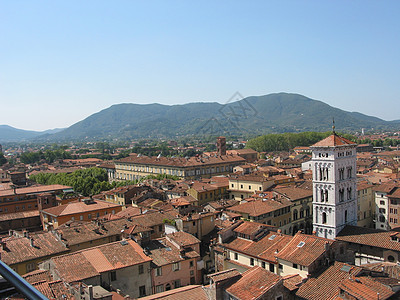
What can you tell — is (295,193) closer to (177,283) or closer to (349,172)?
(349,172)

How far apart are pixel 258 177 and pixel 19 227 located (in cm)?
3270

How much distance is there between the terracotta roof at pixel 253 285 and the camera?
16150 mm

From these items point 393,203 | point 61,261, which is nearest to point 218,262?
point 61,261

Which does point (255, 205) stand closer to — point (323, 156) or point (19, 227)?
point (323, 156)

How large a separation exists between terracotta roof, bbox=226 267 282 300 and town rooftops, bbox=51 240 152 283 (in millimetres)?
7659

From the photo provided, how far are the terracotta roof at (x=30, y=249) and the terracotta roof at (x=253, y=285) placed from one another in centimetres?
1532

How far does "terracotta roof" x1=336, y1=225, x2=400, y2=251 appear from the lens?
28538 mm

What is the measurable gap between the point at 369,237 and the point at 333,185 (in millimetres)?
6161

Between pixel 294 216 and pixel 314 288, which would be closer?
pixel 314 288

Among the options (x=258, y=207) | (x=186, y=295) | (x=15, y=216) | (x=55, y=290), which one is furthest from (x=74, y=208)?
(x=186, y=295)

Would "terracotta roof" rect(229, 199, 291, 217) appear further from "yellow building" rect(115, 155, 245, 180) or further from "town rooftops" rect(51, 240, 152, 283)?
"yellow building" rect(115, 155, 245, 180)

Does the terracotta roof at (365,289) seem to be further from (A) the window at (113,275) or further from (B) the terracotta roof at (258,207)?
(B) the terracotta roof at (258,207)

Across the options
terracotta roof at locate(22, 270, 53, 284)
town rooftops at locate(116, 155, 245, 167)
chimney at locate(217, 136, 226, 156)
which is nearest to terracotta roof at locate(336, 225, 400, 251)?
terracotta roof at locate(22, 270, 53, 284)

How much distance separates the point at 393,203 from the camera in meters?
42.6
